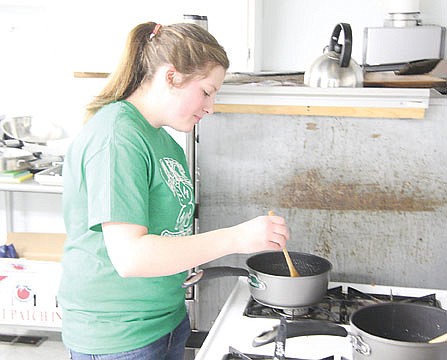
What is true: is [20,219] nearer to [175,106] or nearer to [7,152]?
[7,152]

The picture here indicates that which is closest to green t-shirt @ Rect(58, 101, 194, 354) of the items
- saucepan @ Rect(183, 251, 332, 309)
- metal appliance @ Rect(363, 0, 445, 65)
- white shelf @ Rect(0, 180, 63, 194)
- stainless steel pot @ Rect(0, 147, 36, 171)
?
saucepan @ Rect(183, 251, 332, 309)

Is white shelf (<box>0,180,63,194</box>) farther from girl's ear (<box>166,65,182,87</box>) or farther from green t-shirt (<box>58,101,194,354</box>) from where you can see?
girl's ear (<box>166,65,182,87</box>)

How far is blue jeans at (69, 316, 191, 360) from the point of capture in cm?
135

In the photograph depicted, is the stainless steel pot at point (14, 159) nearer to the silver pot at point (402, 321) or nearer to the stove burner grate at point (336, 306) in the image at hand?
the stove burner grate at point (336, 306)

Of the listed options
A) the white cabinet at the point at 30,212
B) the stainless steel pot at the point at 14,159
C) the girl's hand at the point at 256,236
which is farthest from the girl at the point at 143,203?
the white cabinet at the point at 30,212

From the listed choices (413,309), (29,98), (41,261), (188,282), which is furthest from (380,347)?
Answer: (29,98)

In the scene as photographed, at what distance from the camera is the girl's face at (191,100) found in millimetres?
1331

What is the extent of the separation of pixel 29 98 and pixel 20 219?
0.59 meters

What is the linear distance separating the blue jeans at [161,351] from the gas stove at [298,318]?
124 millimetres

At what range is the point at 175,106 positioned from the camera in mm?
1336

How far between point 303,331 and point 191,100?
1.59 ft

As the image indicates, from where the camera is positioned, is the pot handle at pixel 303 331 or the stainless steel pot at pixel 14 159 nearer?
the pot handle at pixel 303 331

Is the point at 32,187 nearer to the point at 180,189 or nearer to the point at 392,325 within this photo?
the point at 180,189

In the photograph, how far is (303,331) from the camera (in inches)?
48.1
